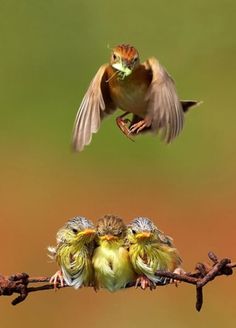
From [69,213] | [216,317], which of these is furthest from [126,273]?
[69,213]

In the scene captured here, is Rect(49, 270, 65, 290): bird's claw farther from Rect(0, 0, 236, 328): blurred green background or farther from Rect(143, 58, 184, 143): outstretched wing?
Rect(0, 0, 236, 328): blurred green background

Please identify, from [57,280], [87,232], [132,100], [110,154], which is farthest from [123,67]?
[110,154]

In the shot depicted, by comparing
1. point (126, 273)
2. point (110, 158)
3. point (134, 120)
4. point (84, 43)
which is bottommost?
point (126, 273)

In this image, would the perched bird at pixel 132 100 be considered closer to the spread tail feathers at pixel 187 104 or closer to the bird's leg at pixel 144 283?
the spread tail feathers at pixel 187 104

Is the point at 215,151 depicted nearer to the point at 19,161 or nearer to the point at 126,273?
the point at 19,161

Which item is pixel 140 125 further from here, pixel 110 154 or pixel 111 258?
pixel 110 154

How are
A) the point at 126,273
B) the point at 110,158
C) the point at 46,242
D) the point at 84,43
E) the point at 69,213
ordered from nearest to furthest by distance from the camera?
the point at 126,273
the point at 46,242
the point at 69,213
the point at 110,158
the point at 84,43

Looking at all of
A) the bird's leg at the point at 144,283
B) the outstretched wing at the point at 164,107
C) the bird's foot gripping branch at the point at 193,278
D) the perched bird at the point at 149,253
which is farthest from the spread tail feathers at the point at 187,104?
the bird's foot gripping branch at the point at 193,278
